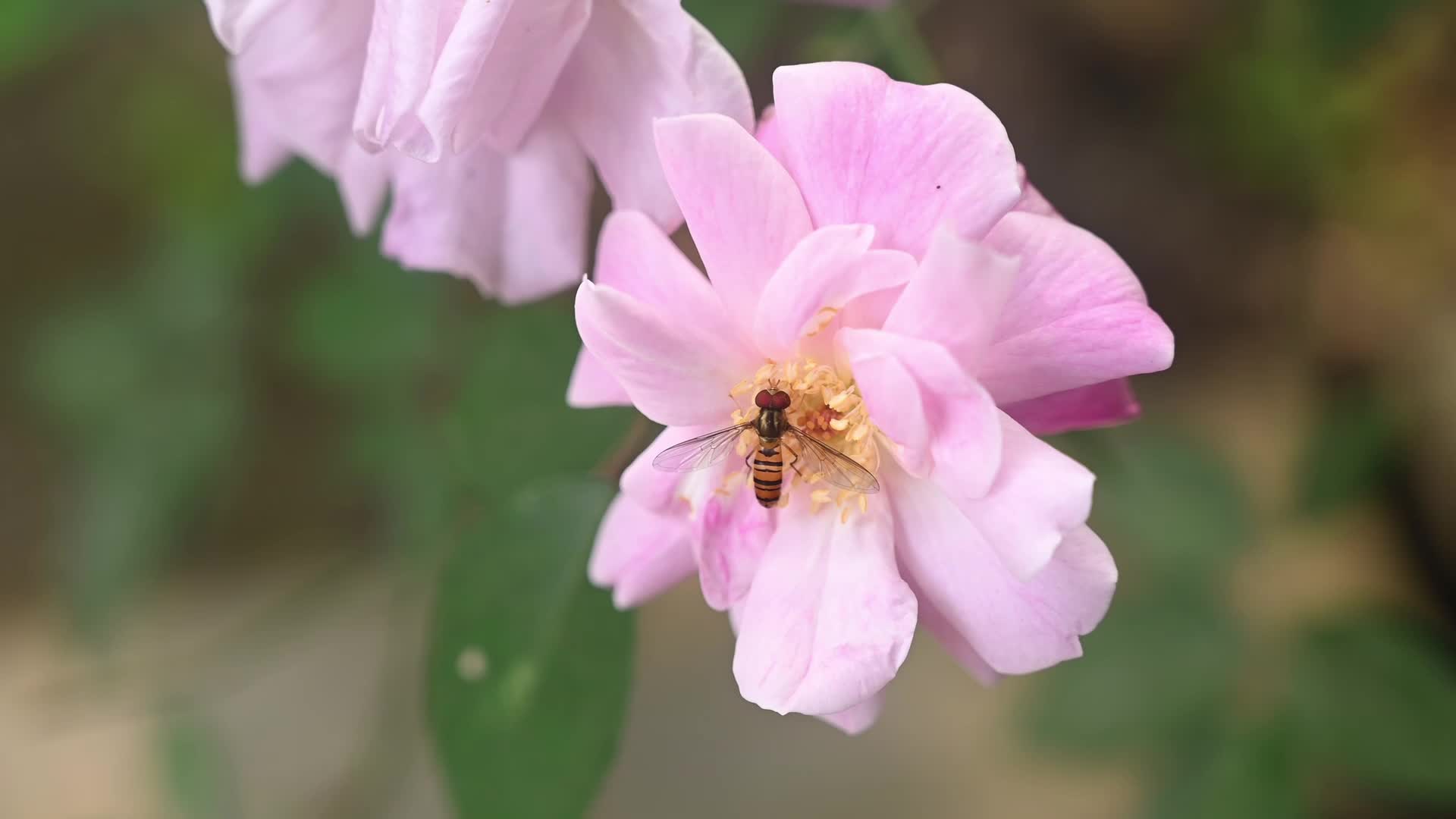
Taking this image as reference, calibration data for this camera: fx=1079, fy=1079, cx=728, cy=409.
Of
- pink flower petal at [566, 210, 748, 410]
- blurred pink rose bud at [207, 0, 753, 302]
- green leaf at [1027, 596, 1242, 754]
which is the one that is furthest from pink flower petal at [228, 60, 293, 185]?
green leaf at [1027, 596, 1242, 754]

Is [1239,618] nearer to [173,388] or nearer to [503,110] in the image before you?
[503,110]

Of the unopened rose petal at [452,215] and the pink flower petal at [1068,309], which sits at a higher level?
the pink flower petal at [1068,309]

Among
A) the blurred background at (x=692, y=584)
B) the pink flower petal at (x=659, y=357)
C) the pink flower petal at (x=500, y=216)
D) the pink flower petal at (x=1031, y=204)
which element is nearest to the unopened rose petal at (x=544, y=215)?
the pink flower petal at (x=500, y=216)

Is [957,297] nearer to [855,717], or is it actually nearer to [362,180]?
[855,717]

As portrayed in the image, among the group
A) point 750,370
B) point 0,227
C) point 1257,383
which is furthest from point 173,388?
point 1257,383

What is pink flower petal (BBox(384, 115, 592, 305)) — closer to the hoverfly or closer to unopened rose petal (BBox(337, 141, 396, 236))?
unopened rose petal (BBox(337, 141, 396, 236))

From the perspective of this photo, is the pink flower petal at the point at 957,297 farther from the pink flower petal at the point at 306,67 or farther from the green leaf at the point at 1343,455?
the green leaf at the point at 1343,455
